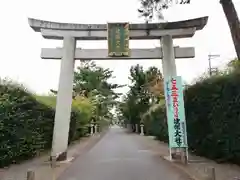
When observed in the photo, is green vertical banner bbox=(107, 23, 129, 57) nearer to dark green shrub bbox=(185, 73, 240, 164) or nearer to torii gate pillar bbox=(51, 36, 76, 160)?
torii gate pillar bbox=(51, 36, 76, 160)

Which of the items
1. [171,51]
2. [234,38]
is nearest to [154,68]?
[171,51]

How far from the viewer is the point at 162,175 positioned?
11750 millimetres

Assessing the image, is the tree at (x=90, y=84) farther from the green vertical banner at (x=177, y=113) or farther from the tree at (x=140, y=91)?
the green vertical banner at (x=177, y=113)

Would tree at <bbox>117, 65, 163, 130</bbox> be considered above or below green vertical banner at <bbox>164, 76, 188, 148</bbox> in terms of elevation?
above

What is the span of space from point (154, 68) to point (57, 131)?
37.1 m

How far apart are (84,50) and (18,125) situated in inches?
177

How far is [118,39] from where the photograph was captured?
1616 centimetres

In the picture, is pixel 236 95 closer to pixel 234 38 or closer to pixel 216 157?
pixel 234 38

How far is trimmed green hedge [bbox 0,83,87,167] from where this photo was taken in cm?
1358

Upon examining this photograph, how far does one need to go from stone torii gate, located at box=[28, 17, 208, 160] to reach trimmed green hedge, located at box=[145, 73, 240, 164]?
1.92 meters

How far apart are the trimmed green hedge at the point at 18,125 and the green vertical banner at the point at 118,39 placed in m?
4.10

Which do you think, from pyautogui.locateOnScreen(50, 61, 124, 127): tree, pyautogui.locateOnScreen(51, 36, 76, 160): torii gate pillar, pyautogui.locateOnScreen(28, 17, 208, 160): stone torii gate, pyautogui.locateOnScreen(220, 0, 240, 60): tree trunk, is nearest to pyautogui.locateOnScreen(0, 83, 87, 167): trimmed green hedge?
pyautogui.locateOnScreen(51, 36, 76, 160): torii gate pillar

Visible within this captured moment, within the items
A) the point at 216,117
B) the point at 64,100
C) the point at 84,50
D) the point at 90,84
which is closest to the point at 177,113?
the point at 216,117

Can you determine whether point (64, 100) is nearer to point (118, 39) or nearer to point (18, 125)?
point (18, 125)
